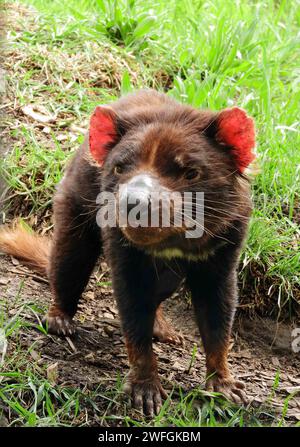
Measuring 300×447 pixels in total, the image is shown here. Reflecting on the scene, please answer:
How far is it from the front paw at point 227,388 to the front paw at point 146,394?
0.28 m

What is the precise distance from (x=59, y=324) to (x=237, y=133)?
1.67 metres

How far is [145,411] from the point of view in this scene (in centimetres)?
380

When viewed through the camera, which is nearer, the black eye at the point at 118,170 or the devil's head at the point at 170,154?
the devil's head at the point at 170,154

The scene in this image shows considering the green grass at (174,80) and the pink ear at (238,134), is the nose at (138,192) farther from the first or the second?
the green grass at (174,80)

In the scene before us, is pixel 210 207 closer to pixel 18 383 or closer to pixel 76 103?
pixel 18 383

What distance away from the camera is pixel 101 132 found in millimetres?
3797

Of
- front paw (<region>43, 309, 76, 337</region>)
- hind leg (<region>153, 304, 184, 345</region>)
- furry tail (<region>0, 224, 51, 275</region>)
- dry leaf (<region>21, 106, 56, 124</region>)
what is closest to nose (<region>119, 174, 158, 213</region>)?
front paw (<region>43, 309, 76, 337</region>)

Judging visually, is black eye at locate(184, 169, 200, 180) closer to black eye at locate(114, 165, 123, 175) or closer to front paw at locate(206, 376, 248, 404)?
black eye at locate(114, 165, 123, 175)

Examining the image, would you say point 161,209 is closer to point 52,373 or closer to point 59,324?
point 52,373

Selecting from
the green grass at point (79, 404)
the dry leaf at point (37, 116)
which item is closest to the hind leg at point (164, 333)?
the green grass at point (79, 404)

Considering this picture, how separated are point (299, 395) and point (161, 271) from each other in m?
1.21

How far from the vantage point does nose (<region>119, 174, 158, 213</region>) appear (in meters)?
3.27

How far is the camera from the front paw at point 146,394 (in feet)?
12.5

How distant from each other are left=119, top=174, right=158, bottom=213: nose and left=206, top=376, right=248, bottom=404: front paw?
123cm
